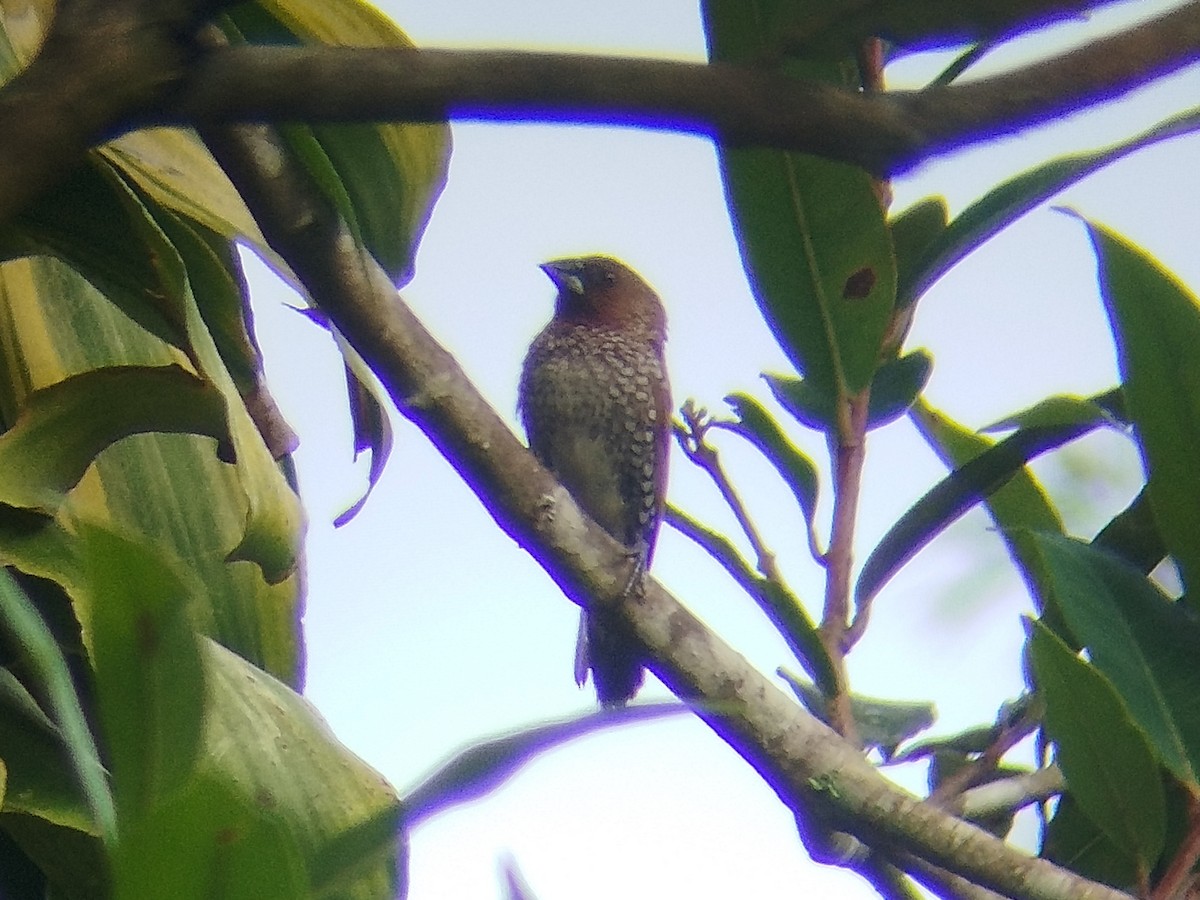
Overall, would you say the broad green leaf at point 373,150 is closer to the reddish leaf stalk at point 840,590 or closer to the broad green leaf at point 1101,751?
the reddish leaf stalk at point 840,590

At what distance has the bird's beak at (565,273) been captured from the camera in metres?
2.86

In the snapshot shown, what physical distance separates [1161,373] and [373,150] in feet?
2.10

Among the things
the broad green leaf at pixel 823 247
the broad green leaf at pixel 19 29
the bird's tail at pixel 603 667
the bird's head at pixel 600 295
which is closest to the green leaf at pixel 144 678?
the broad green leaf at pixel 19 29

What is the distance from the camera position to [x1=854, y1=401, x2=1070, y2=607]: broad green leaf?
3.88 feet

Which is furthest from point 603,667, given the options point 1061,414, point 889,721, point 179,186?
point 179,186

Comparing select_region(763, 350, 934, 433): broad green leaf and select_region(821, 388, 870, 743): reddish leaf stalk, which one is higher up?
select_region(763, 350, 934, 433): broad green leaf

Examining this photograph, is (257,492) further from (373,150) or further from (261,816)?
(261,816)

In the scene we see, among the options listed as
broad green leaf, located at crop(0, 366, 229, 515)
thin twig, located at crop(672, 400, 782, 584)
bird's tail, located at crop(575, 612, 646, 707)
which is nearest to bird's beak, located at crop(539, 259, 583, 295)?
bird's tail, located at crop(575, 612, 646, 707)

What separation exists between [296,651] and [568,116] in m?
0.74

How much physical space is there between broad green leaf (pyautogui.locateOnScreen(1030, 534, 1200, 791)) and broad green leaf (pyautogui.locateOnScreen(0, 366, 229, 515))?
2.03 feet

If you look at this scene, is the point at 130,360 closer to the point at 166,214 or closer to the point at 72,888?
the point at 166,214

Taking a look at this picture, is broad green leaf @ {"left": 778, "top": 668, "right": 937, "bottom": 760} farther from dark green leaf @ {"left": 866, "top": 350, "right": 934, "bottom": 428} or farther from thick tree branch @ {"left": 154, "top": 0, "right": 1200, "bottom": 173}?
thick tree branch @ {"left": 154, "top": 0, "right": 1200, "bottom": 173}

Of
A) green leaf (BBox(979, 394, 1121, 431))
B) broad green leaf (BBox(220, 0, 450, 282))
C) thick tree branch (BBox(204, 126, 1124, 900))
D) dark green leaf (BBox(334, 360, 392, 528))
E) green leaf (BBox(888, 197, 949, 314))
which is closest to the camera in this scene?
thick tree branch (BBox(204, 126, 1124, 900))

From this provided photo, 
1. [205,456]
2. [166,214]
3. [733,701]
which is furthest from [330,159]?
[733,701]
